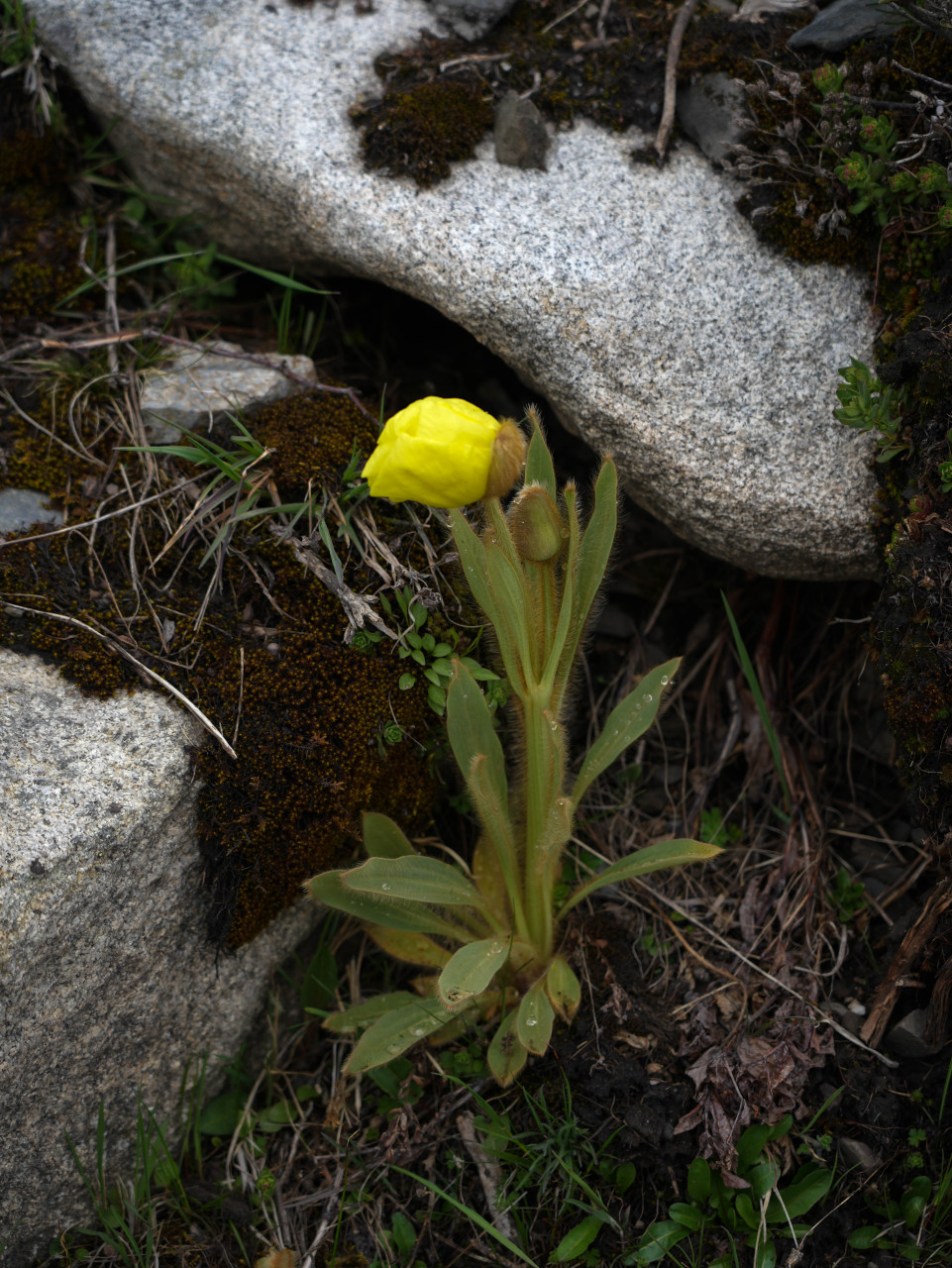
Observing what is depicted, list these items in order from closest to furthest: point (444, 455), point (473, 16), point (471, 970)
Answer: point (444, 455)
point (471, 970)
point (473, 16)

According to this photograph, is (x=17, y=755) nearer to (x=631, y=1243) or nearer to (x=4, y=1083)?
(x=4, y=1083)

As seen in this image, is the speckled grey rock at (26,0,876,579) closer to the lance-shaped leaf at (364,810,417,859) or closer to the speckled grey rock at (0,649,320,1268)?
the lance-shaped leaf at (364,810,417,859)

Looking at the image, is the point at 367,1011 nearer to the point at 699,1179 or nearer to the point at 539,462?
the point at 699,1179

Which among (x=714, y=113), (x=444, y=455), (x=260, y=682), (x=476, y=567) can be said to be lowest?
(x=260, y=682)

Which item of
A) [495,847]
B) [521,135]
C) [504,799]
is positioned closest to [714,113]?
[521,135]

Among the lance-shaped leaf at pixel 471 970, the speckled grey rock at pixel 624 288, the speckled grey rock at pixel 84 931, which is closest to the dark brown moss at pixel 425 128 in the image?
the speckled grey rock at pixel 624 288

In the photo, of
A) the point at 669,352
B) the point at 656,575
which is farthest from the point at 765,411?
the point at 656,575

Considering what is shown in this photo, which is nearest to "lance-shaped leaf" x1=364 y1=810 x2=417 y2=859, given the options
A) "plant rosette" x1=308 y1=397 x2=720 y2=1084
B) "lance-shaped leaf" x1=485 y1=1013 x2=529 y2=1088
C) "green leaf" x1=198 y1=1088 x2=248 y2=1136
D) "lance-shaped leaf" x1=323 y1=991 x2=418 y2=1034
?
"plant rosette" x1=308 y1=397 x2=720 y2=1084

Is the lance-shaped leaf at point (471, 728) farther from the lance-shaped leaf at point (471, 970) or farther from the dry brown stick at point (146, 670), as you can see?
the dry brown stick at point (146, 670)
